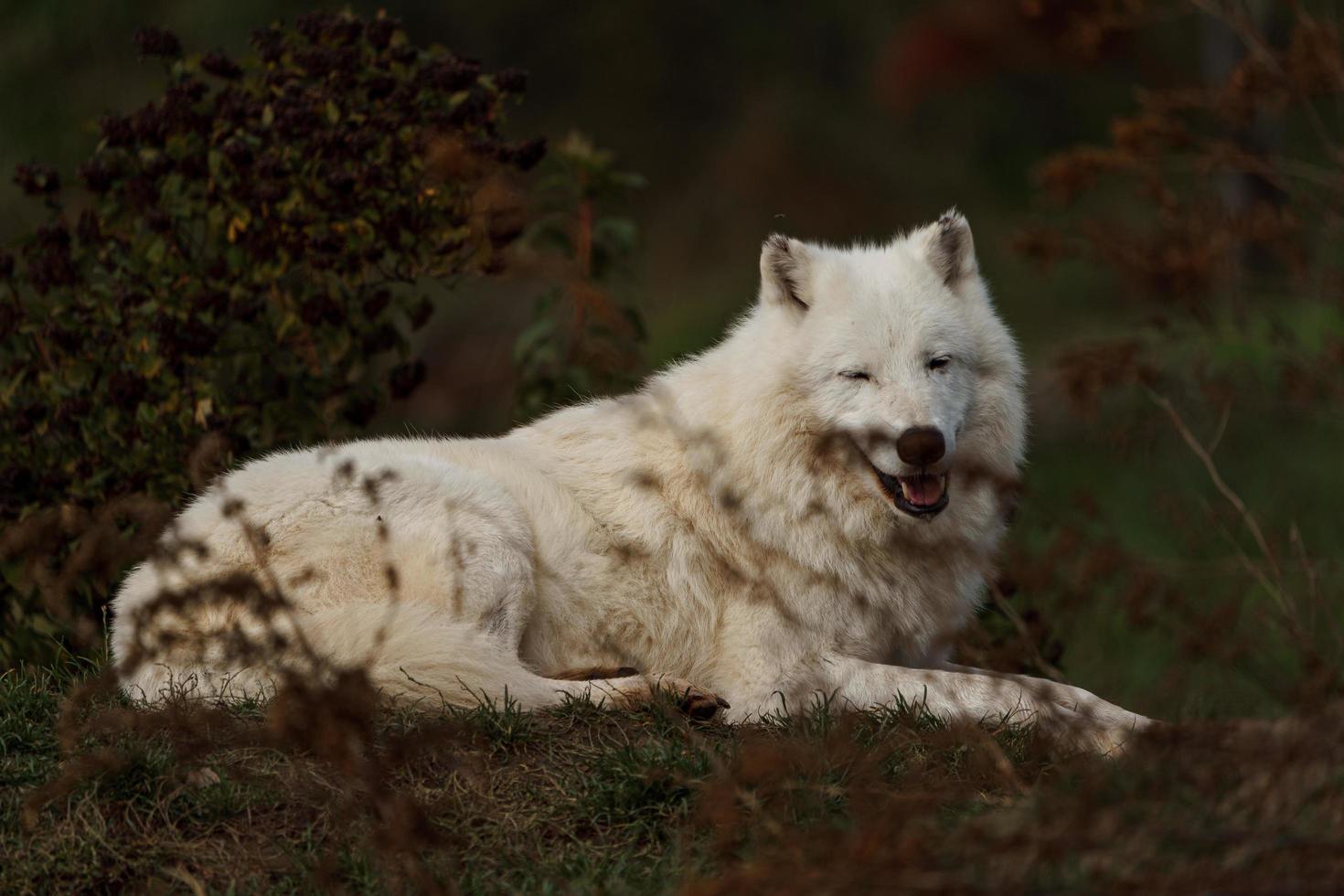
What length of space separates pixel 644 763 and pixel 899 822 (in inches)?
48.8

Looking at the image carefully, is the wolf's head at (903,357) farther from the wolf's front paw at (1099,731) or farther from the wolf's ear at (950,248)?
the wolf's front paw at (1099,731)

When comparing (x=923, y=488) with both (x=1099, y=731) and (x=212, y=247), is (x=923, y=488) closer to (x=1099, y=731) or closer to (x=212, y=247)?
(x=1099, y=731)

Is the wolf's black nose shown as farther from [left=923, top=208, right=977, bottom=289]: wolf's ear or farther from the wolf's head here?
[left=923, top=208, right=977, bottom=289]: wolf's ear

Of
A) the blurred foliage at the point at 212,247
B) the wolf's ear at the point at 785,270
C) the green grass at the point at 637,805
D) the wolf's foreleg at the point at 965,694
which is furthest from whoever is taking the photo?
the blurred foliage at the point at 212,247

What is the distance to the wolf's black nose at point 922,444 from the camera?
4.02 m

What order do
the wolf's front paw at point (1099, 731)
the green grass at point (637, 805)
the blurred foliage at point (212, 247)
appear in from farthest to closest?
Answer: the blurred foliage at point (212, 247) → the wolf's front paw at point (1099, 731) → the green grass at point (637, 805)

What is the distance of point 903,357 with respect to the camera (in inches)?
169

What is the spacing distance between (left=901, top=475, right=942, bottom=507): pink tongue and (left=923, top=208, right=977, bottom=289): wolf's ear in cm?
79

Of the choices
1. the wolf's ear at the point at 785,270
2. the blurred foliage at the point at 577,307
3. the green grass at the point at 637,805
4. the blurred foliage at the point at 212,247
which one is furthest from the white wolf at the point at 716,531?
the blurred foliage at the point at 577,307

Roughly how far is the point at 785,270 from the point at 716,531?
0.90m

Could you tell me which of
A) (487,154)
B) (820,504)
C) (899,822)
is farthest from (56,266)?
(899,822)

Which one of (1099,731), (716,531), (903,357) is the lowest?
(1099,731)

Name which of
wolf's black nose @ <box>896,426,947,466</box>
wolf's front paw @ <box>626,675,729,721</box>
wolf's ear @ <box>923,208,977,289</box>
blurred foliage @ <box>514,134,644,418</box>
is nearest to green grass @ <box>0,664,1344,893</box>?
wolf's front paw @ <box>626,675,729,721</box>

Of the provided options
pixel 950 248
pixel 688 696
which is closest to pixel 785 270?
pixel 950 248
